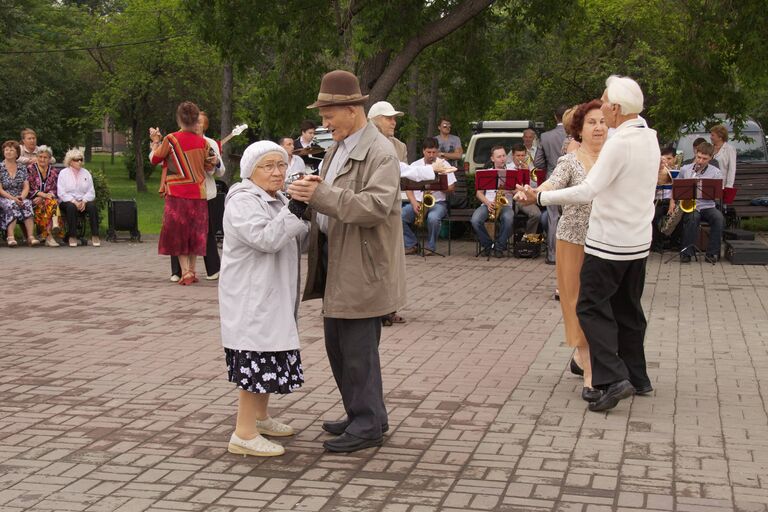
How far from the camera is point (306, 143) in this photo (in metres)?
15.5

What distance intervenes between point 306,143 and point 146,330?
20.2 ft

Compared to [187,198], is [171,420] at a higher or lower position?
lower

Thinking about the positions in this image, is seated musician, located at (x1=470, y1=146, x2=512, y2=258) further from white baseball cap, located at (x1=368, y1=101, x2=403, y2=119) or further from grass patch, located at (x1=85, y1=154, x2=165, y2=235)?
white baseball cap, located at (x1=368, y1=101, x2=403, y2=119)

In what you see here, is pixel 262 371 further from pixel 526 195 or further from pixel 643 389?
pixel 643 389

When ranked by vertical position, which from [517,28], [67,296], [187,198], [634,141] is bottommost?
[67,296]

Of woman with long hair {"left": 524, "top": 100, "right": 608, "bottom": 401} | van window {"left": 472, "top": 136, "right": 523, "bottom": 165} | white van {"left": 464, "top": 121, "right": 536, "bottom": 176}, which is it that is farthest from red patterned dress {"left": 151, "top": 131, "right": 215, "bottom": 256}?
van window {"left": 472, "top": 136, "right": 523, "bottom": 165}

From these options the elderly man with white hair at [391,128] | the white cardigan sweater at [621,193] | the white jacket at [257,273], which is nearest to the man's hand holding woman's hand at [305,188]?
the white jacket at [257,273]

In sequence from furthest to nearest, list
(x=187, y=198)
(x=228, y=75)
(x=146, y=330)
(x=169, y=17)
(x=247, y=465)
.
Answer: (x=169, y=17) → (x=228, y=75) → (x=187, y=198) → (x=146, y=330) → (x=247, y=465)

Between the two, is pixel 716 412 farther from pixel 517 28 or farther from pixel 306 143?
pixel 517 28

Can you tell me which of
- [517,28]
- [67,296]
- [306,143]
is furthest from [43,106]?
[67,296]

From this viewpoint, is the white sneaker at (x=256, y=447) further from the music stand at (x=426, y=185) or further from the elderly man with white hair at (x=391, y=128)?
the music stand at (x=426, y=185)

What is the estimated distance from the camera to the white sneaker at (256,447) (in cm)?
593

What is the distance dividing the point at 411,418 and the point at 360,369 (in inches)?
35.2

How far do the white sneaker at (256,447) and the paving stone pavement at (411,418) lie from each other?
0.05 m
